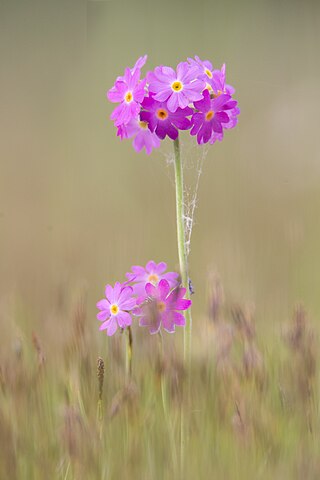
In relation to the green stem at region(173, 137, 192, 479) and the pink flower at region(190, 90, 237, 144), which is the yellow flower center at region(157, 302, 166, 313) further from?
the pink flower at region(190, 90, 237, 144)

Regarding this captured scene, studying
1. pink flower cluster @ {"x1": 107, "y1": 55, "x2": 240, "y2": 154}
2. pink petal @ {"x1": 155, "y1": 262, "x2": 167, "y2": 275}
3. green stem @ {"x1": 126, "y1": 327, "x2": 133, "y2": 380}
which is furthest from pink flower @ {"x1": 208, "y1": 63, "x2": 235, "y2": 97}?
green stem @ {"x1": 126, "y1": 327, "x2": 133, "y2": 380}

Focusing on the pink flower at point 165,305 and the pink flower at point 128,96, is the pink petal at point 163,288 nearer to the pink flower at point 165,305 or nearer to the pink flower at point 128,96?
the pink flower at point 165,305

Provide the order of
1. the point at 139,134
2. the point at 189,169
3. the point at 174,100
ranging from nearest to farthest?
the point at 174,100, the point at 139,134, the point at 189,169

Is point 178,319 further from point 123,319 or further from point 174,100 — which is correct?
point 174,100

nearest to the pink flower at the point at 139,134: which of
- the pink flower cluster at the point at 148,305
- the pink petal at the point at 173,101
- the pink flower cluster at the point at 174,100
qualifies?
the pink flower cluster at the point at 174,100

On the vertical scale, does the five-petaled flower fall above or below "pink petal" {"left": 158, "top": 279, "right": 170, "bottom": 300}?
above

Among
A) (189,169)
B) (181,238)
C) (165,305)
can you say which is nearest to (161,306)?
(165,305)
